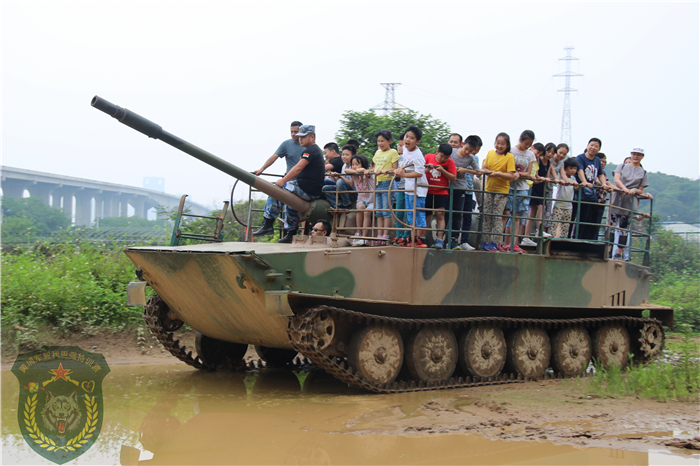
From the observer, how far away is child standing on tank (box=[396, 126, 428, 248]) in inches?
324

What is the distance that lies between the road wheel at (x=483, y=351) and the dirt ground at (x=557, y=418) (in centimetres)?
37

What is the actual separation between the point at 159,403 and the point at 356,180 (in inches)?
149

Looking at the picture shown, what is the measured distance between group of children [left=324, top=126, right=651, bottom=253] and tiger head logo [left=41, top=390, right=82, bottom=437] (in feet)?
11.9

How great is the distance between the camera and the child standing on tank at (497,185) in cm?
909

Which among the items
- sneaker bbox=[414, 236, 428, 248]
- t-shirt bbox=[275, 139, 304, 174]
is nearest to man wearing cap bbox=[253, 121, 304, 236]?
t-shirt bbox=[275, 139, 304, 174]

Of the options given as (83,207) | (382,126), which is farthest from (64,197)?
(382,126)

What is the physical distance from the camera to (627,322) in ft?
35.2

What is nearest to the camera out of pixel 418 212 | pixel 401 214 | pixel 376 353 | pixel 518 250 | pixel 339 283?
pixel 339 283

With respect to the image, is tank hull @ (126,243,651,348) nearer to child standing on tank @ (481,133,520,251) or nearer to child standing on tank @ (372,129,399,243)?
child standing on tank @ (481,133,520,251)

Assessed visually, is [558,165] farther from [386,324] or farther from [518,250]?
[386,324]

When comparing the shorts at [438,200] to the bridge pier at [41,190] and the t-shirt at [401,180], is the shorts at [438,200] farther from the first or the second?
the bridge pier at [41,190]

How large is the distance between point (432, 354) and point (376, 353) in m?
0.91

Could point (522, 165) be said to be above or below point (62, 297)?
above

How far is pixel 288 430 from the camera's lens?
6.25m
